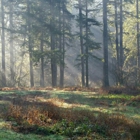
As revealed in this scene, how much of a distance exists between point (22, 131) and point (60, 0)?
1016 inches

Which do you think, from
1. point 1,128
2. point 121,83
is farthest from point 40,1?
point 1,128

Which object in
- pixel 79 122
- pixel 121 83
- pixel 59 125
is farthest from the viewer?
pixel 121 83

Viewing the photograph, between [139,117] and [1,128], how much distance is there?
612cm

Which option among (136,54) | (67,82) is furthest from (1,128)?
(67,82)

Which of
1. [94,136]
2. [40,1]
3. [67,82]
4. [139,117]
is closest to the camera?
[94,136]

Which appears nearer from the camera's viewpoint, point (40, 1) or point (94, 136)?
point (94, 136)

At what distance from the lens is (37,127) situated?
8.76 meters

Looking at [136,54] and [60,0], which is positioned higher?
[60,0]

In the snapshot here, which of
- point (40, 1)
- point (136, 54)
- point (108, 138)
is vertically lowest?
point (108, 138)

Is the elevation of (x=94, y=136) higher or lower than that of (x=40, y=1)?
lower

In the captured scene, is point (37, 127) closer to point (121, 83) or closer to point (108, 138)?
point (108, 138)

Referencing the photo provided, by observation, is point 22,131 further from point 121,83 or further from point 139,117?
point 121,83

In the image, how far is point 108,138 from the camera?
8305 mm

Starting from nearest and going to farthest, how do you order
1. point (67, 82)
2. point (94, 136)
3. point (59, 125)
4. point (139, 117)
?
point (94, 136) < point (59, 125) < point (139, 117) < point (67, 82)
